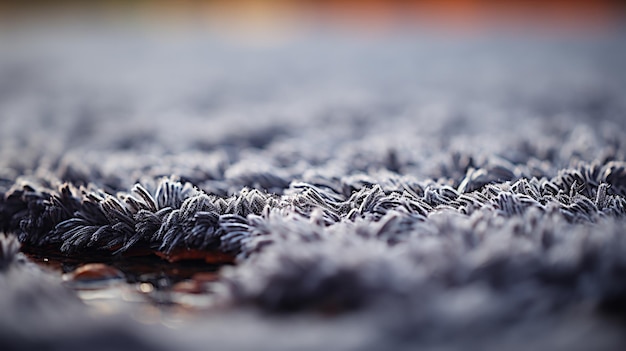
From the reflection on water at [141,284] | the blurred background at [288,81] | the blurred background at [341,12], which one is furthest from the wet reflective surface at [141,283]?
the blurred background at [341,12]

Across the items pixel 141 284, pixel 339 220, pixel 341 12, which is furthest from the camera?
pixel 341 12

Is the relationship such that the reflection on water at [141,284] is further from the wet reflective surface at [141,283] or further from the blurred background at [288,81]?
the blurred background at [288,81]

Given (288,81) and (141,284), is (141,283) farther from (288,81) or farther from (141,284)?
(288,81)

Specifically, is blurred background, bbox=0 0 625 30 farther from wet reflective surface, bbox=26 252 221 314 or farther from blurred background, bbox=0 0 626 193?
wet reflective surface, bbox=26 252 221 314

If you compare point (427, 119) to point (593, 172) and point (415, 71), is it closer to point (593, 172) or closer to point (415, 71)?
point (593, 172)

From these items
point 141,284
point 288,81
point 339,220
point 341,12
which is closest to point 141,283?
point 141,284

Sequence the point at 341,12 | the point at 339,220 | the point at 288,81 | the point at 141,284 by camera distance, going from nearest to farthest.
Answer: the point at 141,284 < the point at 339,220 < the point at 288,81 < the point at 341,12

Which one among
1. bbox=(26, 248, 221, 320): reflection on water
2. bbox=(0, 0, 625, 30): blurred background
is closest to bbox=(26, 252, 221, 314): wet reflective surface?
bbox=(26, 248, 221, 320): reflection on water

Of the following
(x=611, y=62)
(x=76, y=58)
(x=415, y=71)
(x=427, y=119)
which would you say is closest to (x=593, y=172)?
(x=427, y=119)
